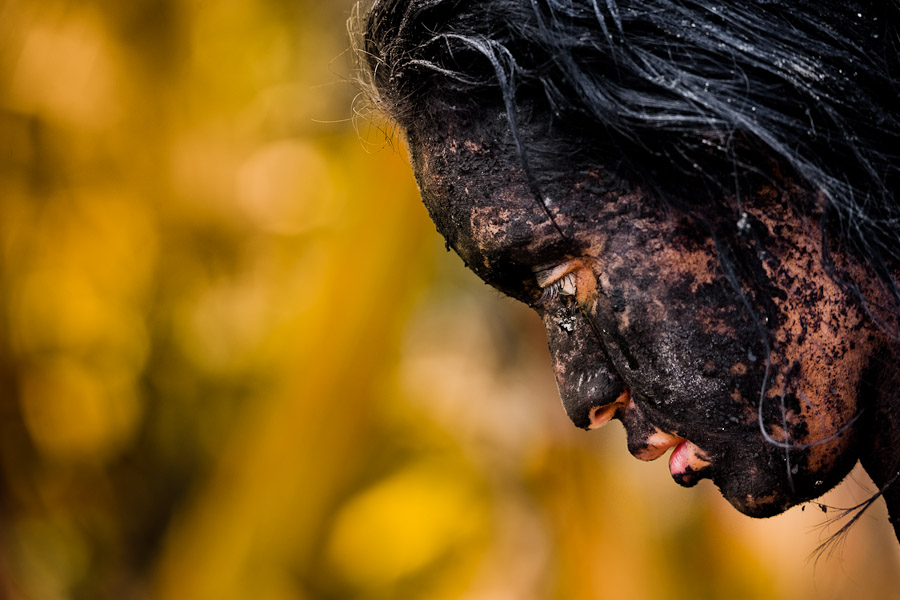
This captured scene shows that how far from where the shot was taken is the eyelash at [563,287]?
79 centimetres

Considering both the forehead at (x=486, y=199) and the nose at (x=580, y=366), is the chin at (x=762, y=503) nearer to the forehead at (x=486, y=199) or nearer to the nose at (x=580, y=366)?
the nose at (x=580, y=366)

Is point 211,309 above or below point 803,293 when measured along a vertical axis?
below

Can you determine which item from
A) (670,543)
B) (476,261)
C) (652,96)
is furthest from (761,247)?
(670,543)

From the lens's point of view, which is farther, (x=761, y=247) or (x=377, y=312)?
(x=377, y=312)

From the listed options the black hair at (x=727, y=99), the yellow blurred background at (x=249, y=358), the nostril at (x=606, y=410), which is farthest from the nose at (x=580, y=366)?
the yellow blurred background at (x=249, y=358)

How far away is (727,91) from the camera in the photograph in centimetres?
68

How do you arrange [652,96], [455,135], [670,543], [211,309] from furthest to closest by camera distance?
[211,309]
[670,543]
[455,135]
[652,96]

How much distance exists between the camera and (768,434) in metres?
0.77

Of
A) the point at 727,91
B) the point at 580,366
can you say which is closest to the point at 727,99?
the point at 727,91

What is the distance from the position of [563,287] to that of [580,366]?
10 centimetres

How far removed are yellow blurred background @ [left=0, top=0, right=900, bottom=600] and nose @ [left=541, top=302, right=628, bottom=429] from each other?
1647 mm

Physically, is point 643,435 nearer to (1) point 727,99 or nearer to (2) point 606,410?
(2) point 606,410

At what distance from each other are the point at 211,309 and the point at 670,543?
1760 millimetres

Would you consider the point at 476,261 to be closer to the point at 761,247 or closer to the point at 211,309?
the point at 761,247
